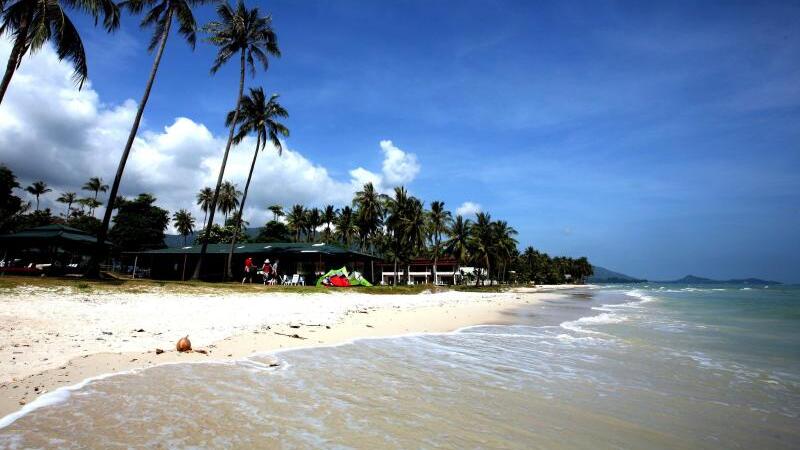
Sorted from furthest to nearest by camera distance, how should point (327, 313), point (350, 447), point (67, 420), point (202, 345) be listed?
point (327, 313) → point (202, 345) → point (67, 420) → point (350, 447)

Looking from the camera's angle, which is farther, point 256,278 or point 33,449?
point 256,278

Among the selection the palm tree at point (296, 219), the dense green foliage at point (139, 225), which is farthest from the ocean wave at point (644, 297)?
the dense green foliage at point (139, 225)

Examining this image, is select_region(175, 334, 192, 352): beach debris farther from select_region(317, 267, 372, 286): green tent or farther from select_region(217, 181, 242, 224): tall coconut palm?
select_region(217, 181, 242, 224): tall coconut palm

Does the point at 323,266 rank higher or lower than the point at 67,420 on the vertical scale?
higher

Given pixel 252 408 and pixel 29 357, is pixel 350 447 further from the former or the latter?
pixel 29 357

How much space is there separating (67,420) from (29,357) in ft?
9.89

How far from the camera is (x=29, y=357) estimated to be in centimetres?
582

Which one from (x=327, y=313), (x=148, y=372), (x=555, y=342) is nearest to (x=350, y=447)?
(x=148, y=372)

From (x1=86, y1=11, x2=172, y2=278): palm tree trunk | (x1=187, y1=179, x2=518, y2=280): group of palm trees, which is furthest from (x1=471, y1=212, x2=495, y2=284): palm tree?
(x1=86, y1=11, x2=172, y2=278): palm tree trunk

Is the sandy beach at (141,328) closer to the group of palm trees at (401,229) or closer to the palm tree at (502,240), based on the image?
the group of palm trees at (401,229)

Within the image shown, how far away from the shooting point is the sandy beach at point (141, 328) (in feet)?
18.2

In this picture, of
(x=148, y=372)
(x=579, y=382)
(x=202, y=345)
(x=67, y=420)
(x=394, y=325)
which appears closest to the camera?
(x=67, y=420)

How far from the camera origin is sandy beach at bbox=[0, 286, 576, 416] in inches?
219

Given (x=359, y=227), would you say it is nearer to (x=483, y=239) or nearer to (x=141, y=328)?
(x=483, y=239)
